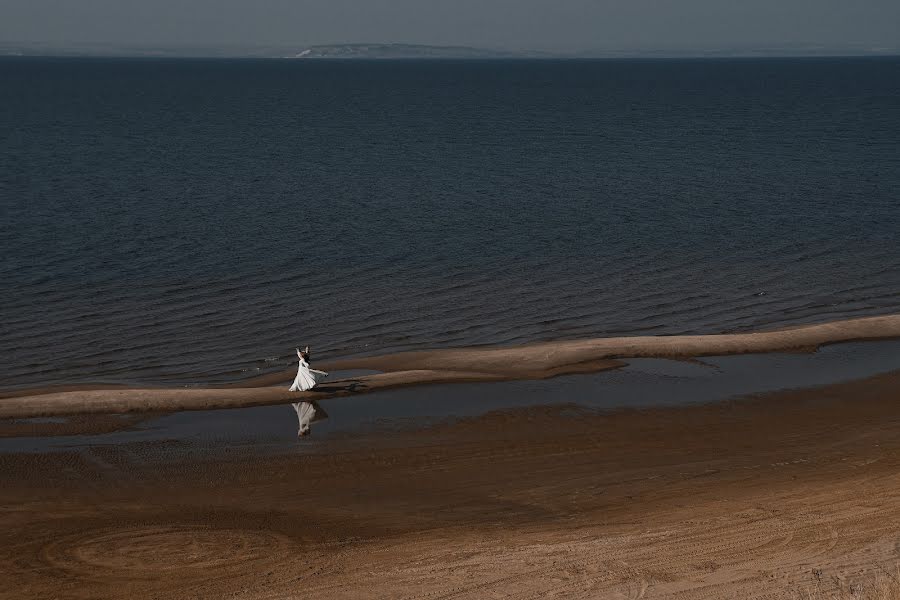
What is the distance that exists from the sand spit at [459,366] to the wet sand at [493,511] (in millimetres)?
2538

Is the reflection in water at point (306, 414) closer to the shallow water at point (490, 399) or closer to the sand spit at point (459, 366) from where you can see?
the shallow water at point (490, 399)

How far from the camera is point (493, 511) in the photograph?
18547 mm

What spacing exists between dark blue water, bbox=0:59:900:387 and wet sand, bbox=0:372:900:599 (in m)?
7.07

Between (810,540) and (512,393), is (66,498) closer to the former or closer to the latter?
(512,393)

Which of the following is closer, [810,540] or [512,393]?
[810,540]

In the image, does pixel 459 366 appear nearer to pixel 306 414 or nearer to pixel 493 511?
pixel 306 414

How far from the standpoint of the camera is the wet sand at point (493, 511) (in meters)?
15.6

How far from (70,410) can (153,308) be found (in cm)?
921

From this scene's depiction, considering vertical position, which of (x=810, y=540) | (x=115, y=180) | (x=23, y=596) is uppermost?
(x=115, y=180)

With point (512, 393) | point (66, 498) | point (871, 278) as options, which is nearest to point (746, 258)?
point (871, 278)

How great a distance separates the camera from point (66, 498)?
752 inches

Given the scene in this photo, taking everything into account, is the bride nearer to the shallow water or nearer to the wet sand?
the shallow water

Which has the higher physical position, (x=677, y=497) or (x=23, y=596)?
(x=23, y=596)

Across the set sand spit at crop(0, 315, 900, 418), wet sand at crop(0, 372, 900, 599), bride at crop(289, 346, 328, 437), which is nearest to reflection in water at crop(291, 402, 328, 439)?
bride at crop(289, 346, 328, 437)
